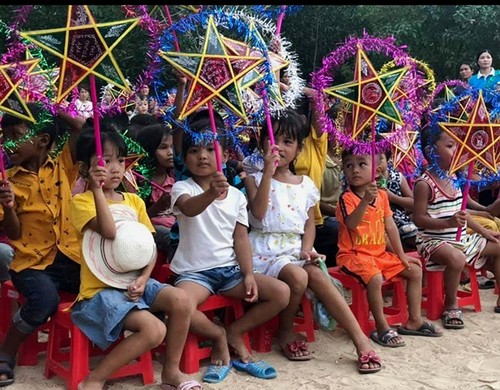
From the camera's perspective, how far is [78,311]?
3.20m

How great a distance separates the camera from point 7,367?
3.31 m

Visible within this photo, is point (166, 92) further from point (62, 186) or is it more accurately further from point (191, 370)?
point (191, 370)

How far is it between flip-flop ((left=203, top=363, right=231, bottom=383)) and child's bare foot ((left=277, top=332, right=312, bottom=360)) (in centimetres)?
40

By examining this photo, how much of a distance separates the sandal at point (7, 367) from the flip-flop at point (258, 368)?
1.10m

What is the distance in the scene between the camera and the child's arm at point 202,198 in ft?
10.8

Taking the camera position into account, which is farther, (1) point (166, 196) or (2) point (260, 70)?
(1) point (166, 196)

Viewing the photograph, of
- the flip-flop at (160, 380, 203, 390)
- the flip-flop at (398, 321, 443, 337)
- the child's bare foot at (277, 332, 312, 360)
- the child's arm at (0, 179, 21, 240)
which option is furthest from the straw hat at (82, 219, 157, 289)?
the flip-flop at (398, 321, 443, 337)

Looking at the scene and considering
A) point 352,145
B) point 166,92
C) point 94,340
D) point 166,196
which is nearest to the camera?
point 94,340

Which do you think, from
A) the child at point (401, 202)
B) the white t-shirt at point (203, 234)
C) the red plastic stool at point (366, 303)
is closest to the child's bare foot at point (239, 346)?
the white t-shirt at point (203, 234)

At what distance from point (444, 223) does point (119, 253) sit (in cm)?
224

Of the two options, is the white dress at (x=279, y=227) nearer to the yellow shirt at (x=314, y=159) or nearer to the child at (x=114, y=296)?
the yellow shirt at (x=314, y=159)

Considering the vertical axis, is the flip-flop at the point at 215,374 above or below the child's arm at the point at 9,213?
below

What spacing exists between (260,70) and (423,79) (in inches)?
56.5

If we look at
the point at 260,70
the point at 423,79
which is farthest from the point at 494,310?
the point at 260,70
